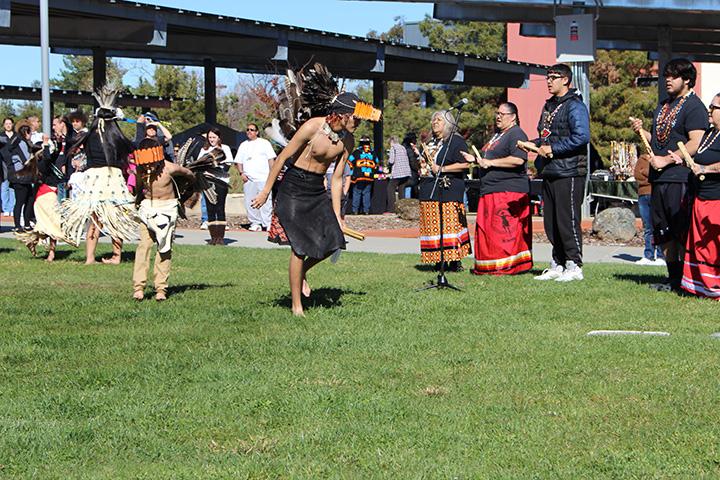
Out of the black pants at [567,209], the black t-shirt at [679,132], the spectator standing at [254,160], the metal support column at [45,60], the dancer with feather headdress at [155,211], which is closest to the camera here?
the dancer with feather headdress at [155,211]

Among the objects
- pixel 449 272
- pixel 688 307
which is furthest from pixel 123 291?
pixel 688 307

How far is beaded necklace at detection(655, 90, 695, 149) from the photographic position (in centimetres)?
1117

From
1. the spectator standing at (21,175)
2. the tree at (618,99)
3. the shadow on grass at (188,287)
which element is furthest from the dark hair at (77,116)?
the tree at (618,99)

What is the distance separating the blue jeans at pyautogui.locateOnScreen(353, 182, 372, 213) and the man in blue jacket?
14.3 meters

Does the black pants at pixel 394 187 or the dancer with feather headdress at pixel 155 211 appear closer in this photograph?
the dancer with feather headdress at pixel 155 211

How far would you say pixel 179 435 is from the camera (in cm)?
574

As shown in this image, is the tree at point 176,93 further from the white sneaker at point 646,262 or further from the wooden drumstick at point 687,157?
the wooden drumstick at point 687,157

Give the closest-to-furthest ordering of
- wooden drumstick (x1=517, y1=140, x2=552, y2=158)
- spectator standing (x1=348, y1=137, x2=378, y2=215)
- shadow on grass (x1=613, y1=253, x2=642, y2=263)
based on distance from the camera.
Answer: wooden drumstick (x1=517, y1=140, x2=552, y2=158) → shadow on grass (x1=613, y1=253, x2=642, y2=263) → spectator standing (x1=348, y1=137, x2=378, y2=215)

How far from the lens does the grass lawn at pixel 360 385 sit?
5.31 metres

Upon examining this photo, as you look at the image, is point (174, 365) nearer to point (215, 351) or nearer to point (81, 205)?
point (215, 351)

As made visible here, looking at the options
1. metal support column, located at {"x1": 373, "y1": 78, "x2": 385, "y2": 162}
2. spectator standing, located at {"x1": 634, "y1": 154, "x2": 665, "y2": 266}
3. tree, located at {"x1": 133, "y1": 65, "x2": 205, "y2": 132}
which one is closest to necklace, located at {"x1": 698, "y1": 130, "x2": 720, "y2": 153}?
spectator standing, located at {"x1": 634, "y1": 154, "x2": 665, "y2": 266}

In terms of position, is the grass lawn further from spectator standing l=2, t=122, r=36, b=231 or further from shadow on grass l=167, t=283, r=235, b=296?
spectator standing l=2, t=122, r=36, b=231

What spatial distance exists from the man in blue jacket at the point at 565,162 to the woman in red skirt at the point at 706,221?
1544 millimetres

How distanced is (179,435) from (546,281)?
710 cm
